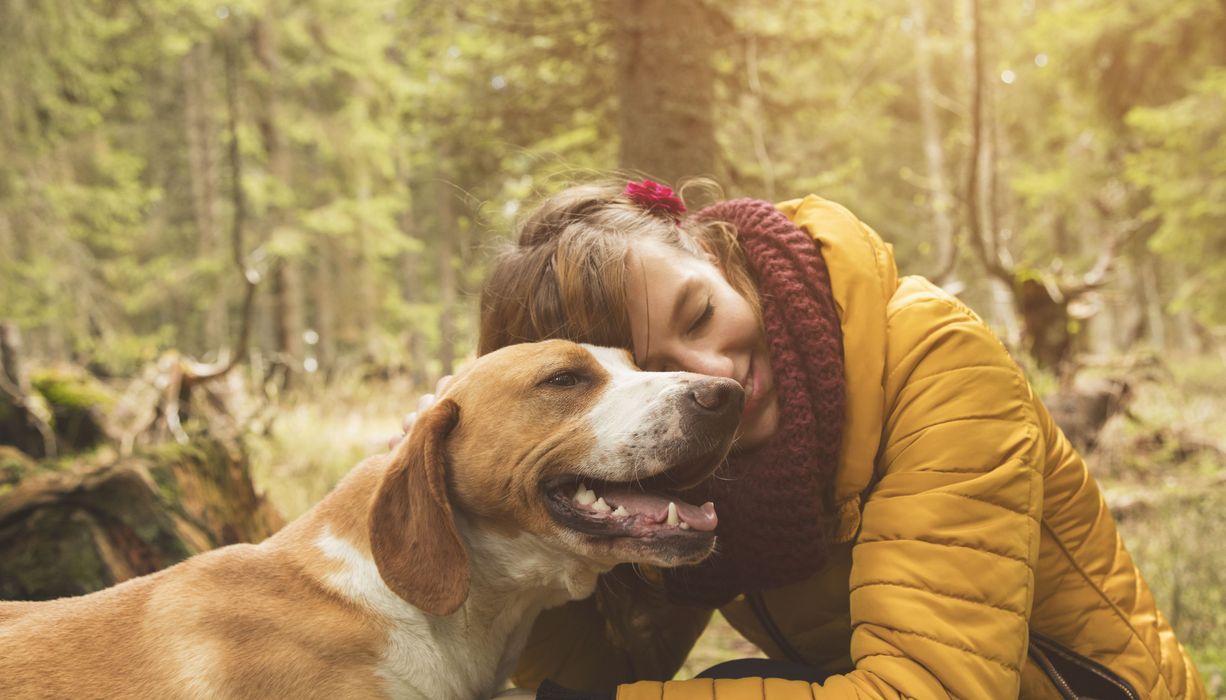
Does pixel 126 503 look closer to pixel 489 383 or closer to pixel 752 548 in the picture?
pixel 489 383

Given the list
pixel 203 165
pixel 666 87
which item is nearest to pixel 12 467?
pixel 666 87

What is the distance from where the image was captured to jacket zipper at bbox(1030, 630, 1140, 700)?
229 centimetres

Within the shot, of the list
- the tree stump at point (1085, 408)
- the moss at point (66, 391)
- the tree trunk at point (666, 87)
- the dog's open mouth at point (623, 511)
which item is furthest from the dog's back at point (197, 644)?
the tree stump at point (1085, 408)

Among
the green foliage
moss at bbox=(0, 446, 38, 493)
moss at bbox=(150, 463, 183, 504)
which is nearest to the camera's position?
moss at bbox=(150, 463, 183, 504)

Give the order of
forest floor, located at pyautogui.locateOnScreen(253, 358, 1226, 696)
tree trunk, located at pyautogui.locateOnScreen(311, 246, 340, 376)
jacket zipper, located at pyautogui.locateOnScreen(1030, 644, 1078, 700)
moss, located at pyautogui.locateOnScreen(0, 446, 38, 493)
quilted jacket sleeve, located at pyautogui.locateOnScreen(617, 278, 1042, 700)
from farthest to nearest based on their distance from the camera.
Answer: tree trunk, located at pyautogui.locateOnScreen(311, 246, 340, 376)
forest floor, located at pyautogui.locateOnScreen(253, 358, 1226, 696)
moss, located at pyautogui.locateOnScreen(0, 446, 38, 493)
jacket zipper, located at pyautogui.locateOnScreen(1030, 644, 1078, 700)
quilted jacket sleeve, located at pyautogui.locateOnScreen(617, 278, 1042, 700)

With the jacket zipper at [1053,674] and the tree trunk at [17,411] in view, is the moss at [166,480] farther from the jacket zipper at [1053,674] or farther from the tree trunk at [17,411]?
the jacket zipper at [1053,674]

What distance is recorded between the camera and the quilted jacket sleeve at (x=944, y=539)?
2.08m

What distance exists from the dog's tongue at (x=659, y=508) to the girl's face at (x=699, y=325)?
15.0 inches

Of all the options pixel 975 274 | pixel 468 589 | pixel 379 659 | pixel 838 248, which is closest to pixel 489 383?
pixel 468 589

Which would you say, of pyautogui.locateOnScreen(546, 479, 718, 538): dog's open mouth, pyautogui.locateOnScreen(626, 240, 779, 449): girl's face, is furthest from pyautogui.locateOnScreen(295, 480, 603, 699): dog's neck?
pyautogui.locateOnScreen(626, 240, 779, 449): girl's face

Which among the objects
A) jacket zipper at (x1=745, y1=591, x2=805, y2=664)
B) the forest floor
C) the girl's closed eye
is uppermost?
the girl's closed eye

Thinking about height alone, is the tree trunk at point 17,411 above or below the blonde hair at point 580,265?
below

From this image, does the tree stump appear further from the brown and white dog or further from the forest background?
the brown and white dog

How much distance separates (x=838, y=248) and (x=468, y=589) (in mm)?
1394
